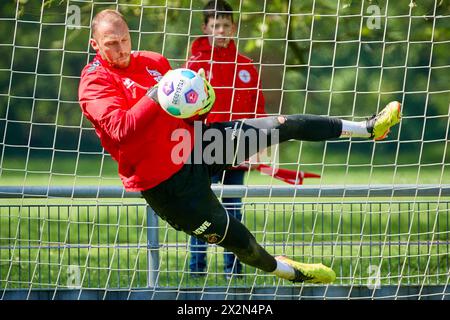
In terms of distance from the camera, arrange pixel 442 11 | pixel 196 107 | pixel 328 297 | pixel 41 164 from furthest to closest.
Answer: pixel 41 164, pixel 442 11, pixel 328 297, pixel 196 107

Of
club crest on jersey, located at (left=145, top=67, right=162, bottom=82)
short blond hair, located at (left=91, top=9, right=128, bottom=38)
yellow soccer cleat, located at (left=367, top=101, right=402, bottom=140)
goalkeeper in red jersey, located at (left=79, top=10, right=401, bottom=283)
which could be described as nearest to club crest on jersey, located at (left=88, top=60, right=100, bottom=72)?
goalkeeper in red jersey, located at (left=79, top=10, right=401, bottom=283)

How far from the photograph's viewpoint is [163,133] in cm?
532

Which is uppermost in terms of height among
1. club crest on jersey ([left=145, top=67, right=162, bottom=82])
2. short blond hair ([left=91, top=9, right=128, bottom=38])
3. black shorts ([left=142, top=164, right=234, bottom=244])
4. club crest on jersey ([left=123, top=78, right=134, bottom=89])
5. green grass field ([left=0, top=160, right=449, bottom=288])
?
short blond hair ([left=91, top=9, right=128, bottom=38])

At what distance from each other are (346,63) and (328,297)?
20.9ft

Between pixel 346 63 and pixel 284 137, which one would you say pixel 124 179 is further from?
pixel 346 63

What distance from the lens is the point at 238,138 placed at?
5.36 m

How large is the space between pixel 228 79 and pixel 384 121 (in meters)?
1.64

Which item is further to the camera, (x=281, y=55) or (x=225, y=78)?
(x=281, y=55)

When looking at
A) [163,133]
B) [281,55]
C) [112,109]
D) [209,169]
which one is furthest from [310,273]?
[281,55]

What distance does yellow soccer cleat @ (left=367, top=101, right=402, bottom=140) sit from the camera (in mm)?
5441

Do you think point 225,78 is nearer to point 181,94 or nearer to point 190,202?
point 190,202

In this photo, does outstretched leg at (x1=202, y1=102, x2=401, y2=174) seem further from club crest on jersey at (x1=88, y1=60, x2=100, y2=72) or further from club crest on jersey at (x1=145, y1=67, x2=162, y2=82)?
club crest on jersey at (x1=88, y1=60, x2=100, y2=72)

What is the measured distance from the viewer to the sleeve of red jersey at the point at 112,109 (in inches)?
200
